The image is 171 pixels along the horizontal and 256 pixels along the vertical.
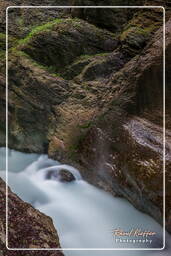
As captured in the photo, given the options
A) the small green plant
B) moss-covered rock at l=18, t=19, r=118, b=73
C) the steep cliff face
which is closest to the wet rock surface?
the steep cliff face

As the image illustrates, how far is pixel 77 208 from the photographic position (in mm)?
4246

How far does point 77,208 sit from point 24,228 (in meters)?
1.11

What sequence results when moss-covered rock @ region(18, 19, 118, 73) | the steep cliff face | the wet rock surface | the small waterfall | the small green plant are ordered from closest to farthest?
1. the steep cliff face
2. the wet rock surface
3. the small waterfall
4. moss-covered rock @ region(18, 19, 118, 73)
5. the small green plant

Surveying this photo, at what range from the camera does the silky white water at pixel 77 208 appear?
11.9ft

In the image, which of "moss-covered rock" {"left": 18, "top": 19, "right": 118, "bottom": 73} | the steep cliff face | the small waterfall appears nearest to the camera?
the steep cliff face

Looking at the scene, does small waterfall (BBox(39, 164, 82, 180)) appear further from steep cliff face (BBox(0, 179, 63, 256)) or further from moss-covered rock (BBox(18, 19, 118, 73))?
moss-covered rock (BBox(18, 19, 118, 73))

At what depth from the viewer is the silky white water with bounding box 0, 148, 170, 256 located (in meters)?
3.62

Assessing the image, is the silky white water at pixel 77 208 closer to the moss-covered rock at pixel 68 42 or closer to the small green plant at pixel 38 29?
the moss-covered rock at pixel 68 42

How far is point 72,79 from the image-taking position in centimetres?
577

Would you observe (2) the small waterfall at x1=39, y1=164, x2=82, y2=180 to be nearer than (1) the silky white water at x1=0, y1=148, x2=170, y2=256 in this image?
No
